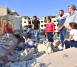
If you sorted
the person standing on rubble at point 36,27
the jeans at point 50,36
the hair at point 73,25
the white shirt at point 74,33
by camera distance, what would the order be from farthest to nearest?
the person standing on rubble at point 36,27 < the jeans at point 50,36 < the white shirt at point 74,33 < the hair at point 73,25

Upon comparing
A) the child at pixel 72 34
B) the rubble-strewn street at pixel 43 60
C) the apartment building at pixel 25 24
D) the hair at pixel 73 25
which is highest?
the hair at pixel 73 25

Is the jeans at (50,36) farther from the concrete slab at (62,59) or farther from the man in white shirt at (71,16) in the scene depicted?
the concrete slab at (62,59)

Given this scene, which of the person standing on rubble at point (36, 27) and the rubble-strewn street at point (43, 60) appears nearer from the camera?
the rubble-strewn street at point (43, 60)

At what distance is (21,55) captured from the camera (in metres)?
8.41

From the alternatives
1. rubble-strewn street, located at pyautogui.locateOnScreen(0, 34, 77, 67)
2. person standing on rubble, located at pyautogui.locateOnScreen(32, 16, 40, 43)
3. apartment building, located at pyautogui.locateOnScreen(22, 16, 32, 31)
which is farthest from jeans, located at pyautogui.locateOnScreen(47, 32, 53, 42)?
rubble-strewn street, located at pyautogui.locateOnScreen(0, 34, 77, 67)

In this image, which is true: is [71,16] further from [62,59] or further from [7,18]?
[7,18]

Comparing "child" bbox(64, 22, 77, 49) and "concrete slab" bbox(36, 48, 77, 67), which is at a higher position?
"child" bbox(64, 22, 77, 49)

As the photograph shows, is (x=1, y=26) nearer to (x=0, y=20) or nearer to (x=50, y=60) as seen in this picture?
(x=0, y=20)

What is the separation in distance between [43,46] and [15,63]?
2.75 metres

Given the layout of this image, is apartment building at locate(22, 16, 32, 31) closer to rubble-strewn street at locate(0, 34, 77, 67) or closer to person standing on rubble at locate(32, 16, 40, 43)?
person standing on rubble at locate(32, 16, 40, 43)

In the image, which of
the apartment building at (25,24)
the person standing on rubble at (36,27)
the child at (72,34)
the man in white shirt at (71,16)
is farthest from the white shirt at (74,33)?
the apartment building at (25,24)

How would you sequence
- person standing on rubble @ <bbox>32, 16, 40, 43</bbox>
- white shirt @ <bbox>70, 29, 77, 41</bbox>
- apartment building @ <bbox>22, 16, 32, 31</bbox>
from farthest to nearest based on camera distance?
apartment building @ <bbox>22, 16, 32, 31</bbox> → person standing on rubble @ <bbox>32, 16, 40, 43</bbox> → white shirt @ <bbox>70, 29, 77, 41</bbox>

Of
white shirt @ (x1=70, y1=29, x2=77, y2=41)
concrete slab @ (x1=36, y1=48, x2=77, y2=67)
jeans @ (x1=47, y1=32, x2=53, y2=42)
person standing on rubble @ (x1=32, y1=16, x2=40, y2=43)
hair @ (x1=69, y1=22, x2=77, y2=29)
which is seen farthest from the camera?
person standing on rubble @ (x1=32, y1=16, x2=40, y2=43)

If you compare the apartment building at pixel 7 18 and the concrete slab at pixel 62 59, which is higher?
the apartment building at pixel 7 18
